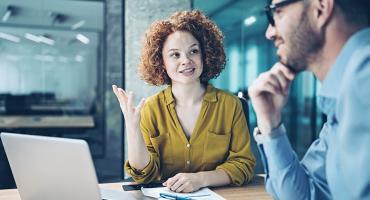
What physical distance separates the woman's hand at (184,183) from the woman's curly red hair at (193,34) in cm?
54

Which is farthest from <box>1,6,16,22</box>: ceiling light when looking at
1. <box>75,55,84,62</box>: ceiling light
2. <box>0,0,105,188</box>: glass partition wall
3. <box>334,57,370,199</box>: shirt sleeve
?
<box>334,57,370,199</box>: shirt sleeve

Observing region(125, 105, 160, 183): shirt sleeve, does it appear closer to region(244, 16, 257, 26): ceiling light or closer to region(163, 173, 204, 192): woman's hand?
region(163, 173, 204, 192): woman's hand

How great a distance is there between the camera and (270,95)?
3.04ft

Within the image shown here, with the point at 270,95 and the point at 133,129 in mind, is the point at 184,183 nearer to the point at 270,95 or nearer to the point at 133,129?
the point at 133,129

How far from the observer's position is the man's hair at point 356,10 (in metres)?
0.78

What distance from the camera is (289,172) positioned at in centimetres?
96

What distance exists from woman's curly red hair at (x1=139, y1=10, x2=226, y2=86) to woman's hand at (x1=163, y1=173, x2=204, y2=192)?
0.54 meters

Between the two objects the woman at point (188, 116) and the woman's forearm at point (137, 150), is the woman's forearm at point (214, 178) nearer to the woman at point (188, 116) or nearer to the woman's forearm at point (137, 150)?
the woman at point (188, 116)

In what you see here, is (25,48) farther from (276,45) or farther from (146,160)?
(276,45)

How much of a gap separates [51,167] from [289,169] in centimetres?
61

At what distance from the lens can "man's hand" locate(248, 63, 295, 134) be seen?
906 millimetres

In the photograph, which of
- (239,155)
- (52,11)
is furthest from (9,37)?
(239,155)

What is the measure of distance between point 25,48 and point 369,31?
10.3ft

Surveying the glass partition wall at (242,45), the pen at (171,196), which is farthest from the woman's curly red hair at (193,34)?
the glass partition wall at (242,45)
